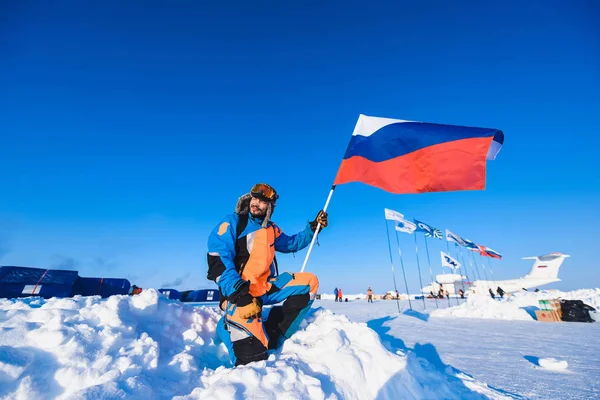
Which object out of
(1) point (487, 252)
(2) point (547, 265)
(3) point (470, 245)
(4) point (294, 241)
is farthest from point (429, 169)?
(2) point (547, 265)

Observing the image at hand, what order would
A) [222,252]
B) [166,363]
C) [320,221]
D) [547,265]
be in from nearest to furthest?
[166,363]
[222,252]
[320,221]
[547,265]

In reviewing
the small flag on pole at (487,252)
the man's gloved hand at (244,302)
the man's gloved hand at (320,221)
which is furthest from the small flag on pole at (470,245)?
the man's gloved hand at (244,302)

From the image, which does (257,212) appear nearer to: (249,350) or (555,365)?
(249,350)

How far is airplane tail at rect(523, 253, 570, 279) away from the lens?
3597 centimetres

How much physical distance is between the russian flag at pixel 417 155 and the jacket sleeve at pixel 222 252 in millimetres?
2287

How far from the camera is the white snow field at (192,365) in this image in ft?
5.48

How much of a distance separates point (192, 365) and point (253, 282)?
900 millimetres

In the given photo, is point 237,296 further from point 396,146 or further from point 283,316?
point 396,146

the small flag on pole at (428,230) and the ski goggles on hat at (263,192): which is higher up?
the small flag on pole at (428,230)

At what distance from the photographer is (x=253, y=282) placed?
9.39ft

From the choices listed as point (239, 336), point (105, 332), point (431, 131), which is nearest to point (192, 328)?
point (239, 336)

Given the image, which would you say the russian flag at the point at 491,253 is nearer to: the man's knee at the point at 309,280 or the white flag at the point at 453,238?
the white flag at the point at 453,238

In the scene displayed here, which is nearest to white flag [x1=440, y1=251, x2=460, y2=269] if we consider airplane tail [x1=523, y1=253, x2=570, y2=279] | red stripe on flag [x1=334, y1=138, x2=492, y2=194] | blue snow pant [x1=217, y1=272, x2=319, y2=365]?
red stripe on flag [x1=334, y1=138, x2=492, y2=194]

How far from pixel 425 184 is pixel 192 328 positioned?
393 centimetres
